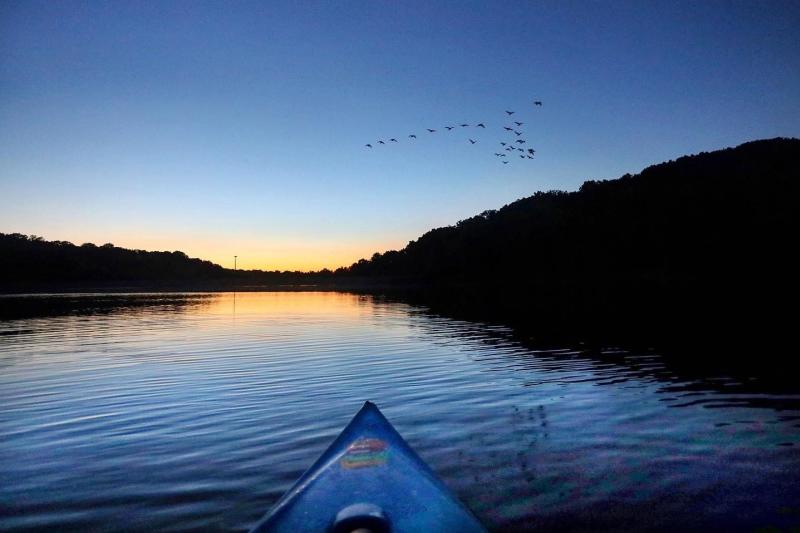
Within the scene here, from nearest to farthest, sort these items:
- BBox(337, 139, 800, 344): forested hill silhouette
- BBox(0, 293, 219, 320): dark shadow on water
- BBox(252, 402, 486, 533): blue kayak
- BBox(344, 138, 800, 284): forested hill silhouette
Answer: BBox(252, 402, 486, 533): blue kayak → BBox(337, 139, 800, 344): forested hill silhouette → BBox(0, 293, 219, 320): dark shadow on water → BBox(344, 138, 800, 284): forested hill silhouette

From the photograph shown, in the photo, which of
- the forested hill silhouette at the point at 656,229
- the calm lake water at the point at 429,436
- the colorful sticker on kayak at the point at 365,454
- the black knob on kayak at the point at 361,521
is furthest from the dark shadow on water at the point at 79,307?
the forested hill silhouette at the point at 656,229

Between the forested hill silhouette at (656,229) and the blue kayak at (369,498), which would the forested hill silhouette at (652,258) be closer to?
the forested hill silhouette at (656,229)

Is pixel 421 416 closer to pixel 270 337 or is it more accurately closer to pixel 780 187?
pixel 270 337

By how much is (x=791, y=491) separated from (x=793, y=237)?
86.4 metres

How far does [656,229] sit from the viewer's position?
110 m

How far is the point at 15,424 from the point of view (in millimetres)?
11078

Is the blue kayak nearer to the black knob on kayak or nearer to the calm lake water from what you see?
the black knob on kayak

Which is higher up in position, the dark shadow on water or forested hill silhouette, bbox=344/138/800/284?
forested hill silhouette, bbox=344/138/800/284

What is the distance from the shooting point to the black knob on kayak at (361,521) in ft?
15.3

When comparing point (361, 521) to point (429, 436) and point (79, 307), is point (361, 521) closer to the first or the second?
point (429, 436)

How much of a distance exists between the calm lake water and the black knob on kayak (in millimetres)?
1795

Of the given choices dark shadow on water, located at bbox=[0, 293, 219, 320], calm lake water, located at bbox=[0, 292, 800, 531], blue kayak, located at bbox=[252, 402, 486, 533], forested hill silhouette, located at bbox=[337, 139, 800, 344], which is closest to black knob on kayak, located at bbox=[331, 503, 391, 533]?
blue kayak, located at bbox=[252, 402, 486, 533]

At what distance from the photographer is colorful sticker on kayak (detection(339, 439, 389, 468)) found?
587cm

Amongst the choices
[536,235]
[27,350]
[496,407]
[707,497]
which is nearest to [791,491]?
[707,497]
